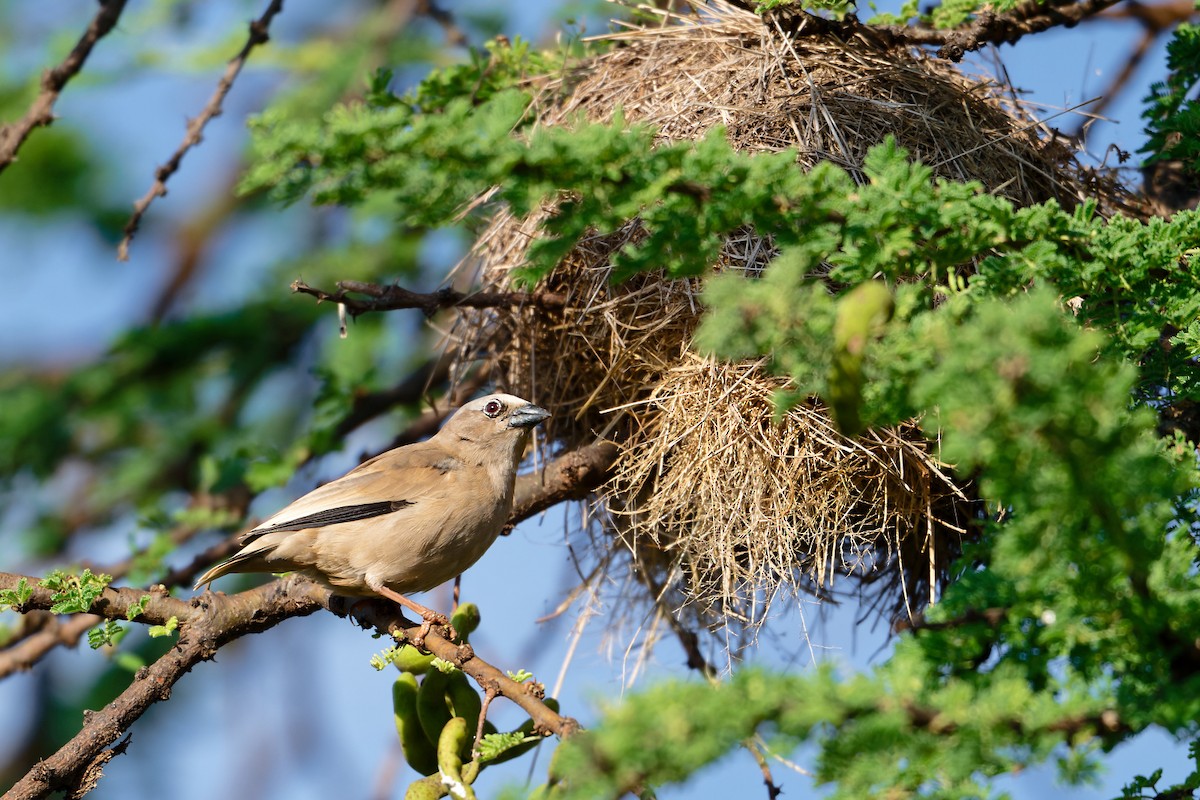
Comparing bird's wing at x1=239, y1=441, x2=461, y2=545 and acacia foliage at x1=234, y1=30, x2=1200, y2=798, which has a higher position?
bird's wing at x1=239, y1=441, x2=461, y2=545

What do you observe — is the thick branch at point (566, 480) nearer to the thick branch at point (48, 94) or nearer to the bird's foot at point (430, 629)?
the bird's foot at point (430, 629)

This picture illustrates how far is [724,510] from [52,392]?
130 inches

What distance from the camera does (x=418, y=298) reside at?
13.2ft

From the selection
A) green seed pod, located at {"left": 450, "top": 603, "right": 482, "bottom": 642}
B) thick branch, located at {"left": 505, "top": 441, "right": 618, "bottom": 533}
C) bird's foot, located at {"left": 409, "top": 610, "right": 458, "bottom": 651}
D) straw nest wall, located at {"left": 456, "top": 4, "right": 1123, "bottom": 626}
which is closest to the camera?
green seed pod, located at {"left": 450, "top": 603, "right": 482, "bottom": 642}

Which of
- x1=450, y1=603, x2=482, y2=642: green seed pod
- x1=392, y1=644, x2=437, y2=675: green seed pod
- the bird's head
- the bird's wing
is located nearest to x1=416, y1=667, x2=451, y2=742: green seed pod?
x1=392, y1=644, x2=437, y2=675: green seed pod

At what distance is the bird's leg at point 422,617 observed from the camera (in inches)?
141

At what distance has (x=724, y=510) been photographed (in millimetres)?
4035

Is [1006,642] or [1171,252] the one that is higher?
[1171,252]

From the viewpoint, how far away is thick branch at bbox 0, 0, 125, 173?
4.33m

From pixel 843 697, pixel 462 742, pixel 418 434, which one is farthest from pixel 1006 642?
pixel 418 434

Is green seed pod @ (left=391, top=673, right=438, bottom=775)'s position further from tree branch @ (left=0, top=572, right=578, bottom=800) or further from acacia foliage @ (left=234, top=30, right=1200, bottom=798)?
acacia foliage @ (left=234, top=30, right=1200, bottom=798)

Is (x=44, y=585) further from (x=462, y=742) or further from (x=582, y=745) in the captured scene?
(x=582, y=745)

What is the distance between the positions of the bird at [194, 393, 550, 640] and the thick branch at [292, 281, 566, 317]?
1.32 feet

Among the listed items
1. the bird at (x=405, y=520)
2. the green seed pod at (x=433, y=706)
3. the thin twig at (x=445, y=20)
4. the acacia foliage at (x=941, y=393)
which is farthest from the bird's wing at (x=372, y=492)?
the thin twig at (x=445, y=20)
